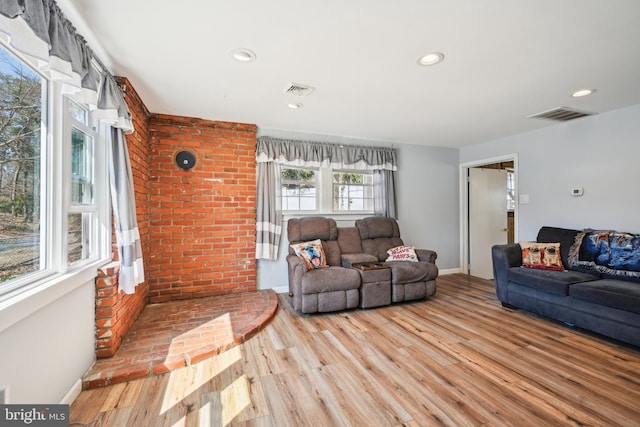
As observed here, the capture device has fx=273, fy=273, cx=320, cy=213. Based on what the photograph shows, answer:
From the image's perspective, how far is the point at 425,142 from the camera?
4.59 m

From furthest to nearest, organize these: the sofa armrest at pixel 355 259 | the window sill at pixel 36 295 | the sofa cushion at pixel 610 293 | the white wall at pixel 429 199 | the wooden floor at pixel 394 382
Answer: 1. the white wall at pixel 429 199
2. the sofa armrest at pixel 355 259
3. the sofa cushion at pixel 610 293
4. the wooden floor at pixel 394 382
5. the window sill at pixel 36 295

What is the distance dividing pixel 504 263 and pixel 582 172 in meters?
1.53

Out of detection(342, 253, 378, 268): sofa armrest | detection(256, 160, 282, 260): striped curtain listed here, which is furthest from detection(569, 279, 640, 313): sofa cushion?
detection(256, 160, 282, 260): striped curtain

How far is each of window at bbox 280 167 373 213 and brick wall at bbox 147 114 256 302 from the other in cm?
54

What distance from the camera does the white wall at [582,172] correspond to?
9.84 ft

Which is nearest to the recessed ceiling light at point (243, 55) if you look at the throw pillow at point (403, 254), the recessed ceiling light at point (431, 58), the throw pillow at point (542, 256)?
the recessed ceiling light at point (431, 58)

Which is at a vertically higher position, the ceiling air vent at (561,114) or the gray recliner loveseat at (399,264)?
the ceiling air vent at (561,114)

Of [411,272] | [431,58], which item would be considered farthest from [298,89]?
[411,272]

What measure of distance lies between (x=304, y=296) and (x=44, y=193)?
7.31 feet

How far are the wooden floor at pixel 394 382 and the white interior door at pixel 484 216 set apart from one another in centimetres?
215

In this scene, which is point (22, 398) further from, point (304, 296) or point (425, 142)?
point (425, 142)

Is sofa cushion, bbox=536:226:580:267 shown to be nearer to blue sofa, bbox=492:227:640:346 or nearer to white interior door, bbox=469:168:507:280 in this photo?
blue sofa, bbox=492:227:640:346

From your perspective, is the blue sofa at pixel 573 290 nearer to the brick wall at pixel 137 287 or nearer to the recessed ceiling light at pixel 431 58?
the recessed ceiling light at pixel 431 58

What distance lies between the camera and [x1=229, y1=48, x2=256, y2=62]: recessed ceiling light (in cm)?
194
